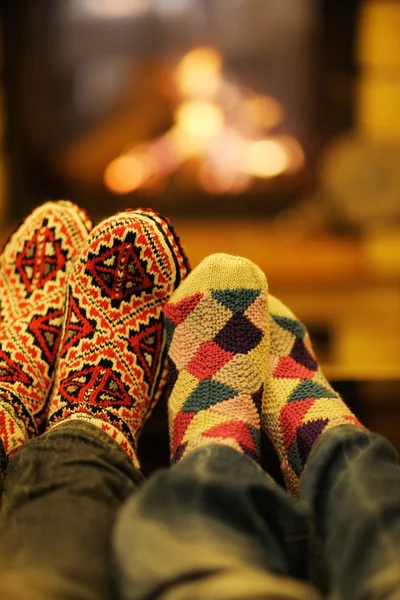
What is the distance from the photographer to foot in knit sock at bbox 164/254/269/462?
713mm

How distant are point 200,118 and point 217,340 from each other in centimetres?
133

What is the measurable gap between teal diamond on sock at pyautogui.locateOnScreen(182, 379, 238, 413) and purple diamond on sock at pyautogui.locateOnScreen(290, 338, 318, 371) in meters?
0.13

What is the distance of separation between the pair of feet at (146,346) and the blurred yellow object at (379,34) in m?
1.25

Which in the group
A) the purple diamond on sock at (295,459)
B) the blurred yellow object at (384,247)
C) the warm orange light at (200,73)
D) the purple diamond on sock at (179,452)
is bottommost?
the blurred yellow object at (384,247)

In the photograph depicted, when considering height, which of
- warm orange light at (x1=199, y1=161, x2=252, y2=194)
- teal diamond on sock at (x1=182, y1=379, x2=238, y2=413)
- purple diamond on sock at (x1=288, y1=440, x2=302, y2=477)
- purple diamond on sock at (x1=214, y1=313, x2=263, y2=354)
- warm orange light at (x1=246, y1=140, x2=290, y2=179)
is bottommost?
warm orange light at (x1=199, y1=161, x2=252, y2=194)

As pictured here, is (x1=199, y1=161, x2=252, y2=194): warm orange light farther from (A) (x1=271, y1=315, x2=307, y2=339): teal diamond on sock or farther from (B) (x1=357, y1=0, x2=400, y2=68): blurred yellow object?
(A) (x1=271, y1=315, x2=307, y2=339): teal diamond on sock

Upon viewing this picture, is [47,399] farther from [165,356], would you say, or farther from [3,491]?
[3,491]

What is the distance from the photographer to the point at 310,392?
0.74 meters

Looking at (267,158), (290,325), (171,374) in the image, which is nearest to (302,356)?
(290,325)

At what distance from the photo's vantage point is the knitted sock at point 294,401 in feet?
2.19

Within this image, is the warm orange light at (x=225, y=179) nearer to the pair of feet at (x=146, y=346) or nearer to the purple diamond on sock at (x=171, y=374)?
the pair of feet at (x=146, y=346)

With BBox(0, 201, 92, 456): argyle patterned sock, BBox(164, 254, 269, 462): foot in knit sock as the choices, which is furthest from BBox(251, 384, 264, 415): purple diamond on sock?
BBox(0, 201, 92, 456): argyle patterned sock

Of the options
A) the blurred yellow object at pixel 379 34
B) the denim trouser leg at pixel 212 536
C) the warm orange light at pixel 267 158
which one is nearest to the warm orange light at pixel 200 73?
the warm orange light at pixel 267 158

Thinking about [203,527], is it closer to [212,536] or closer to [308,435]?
[212,536]
